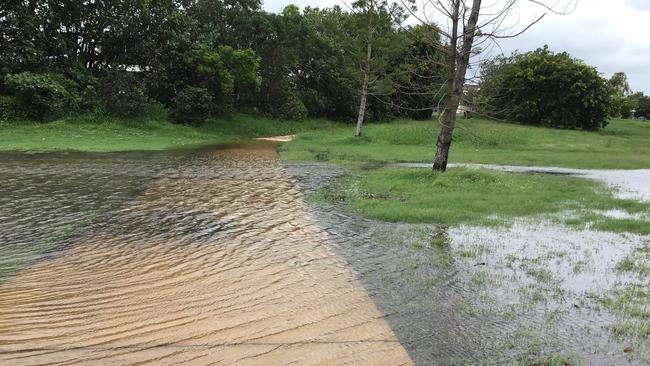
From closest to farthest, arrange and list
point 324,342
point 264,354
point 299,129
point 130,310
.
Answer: point 264,354 → point 324,342 → point 130,310 → point 299,129

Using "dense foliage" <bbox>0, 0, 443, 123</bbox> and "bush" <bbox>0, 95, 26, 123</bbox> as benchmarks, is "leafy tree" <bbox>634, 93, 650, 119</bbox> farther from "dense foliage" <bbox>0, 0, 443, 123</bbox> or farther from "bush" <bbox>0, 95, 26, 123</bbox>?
"bush" <bbox>0, 95, 26, 123</bbox>

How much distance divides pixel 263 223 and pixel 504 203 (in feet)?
17.5

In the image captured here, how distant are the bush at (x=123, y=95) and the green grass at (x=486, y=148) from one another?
9033 millimetres

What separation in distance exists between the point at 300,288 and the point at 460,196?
640 cm

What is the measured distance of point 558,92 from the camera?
4184 cm

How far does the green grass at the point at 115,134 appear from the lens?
20.7 meters

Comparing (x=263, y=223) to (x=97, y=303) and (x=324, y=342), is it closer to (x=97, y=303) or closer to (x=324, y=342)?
(x=97, y=303)

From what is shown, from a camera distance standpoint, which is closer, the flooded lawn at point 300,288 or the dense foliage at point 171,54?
the flooded lawn at point 300,288

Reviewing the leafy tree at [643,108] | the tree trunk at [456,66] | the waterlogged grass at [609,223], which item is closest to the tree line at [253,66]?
the tree trunk at [456,66]

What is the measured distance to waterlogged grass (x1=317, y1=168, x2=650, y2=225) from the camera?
32.1 ft

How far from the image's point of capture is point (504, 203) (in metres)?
10.9

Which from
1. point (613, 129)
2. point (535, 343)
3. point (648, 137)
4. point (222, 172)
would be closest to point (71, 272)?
point (535, 343)

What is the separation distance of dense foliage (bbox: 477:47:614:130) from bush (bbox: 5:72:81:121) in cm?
2943

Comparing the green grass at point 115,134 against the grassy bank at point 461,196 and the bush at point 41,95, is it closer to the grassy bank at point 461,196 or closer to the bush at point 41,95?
the bush at point 41,95
